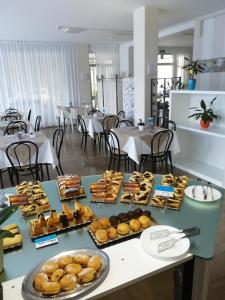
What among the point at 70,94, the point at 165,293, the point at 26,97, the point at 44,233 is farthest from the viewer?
the point at 70,94

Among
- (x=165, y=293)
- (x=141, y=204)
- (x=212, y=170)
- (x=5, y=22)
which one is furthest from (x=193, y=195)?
(x=5, y=22)

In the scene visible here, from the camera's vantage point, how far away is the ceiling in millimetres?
3863

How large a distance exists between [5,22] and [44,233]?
521cm

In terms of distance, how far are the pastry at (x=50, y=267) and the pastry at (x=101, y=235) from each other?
212 millimetres

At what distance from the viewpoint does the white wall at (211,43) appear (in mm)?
4540

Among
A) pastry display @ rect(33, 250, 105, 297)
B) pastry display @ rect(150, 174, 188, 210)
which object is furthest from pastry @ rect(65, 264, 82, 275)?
pastry display @ rect(150, 174, 188, 210)

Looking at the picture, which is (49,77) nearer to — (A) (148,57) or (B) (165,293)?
(A) (148,57)

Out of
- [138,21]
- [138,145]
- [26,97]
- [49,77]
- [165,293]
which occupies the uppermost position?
[138,21]

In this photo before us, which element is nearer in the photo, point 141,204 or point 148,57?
point 141,204

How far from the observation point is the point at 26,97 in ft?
24.7

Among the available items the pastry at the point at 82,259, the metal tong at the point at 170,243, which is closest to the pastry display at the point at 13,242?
the pastry at the point at 82,259

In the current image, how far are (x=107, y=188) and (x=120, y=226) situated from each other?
0.41m

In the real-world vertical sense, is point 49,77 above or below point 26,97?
above

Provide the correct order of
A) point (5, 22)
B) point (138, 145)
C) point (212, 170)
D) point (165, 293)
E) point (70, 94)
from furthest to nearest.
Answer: point (70, 94), point (5, 22), point (212, 170), point (138, 145), point (165, 293)
